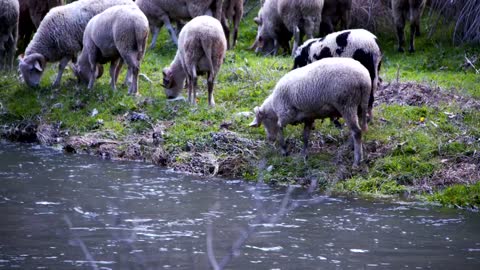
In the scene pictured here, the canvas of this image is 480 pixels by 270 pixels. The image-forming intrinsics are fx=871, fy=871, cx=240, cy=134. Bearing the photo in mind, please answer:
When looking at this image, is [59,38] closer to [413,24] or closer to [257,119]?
[257,119]

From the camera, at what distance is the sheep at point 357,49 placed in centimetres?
1147

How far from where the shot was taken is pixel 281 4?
16641 mm

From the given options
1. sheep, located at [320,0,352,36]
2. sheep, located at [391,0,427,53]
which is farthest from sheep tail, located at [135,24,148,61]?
sheep, located at [391,0,427,53]

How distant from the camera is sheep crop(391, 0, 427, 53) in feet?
54.7

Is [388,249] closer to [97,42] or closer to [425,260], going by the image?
[425,260]

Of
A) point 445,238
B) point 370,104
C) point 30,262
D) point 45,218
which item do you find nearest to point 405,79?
point 370,104

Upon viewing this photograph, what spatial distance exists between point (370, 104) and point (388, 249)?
13.3ft

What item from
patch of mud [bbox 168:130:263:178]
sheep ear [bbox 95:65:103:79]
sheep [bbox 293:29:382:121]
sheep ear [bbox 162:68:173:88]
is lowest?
patch of mud [bbox 168:130:263:178]

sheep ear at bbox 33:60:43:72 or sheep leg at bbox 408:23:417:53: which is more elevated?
sheep leg at bbox 408:23:417:53

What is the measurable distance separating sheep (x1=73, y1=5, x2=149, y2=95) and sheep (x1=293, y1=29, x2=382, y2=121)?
3.06 meters

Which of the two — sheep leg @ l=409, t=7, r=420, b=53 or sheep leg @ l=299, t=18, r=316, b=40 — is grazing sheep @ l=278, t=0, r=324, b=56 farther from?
sheep leg @ l=409, t=7, r=420, b=53

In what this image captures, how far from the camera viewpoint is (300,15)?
16.5m

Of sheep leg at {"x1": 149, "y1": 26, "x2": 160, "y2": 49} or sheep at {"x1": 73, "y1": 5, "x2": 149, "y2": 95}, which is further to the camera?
sheep leg at {"x1": 149, "y1": 26, "x2": 160, "y2": 49}

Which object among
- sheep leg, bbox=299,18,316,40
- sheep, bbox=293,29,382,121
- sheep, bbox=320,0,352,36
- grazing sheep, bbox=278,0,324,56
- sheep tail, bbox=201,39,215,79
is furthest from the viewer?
sheep, bbox=320,0,352,36
